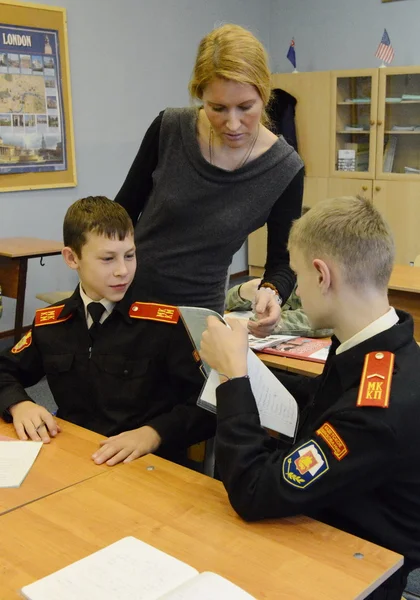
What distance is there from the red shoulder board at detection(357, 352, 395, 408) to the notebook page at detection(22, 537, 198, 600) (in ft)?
1.27

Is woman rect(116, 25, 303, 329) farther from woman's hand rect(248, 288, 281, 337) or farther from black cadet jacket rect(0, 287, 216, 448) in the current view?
black cadet jacket rect(0, 287, 216, 448)

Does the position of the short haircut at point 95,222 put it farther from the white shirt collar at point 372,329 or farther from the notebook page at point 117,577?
the notebook page at point 117,577

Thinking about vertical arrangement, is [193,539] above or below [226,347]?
below

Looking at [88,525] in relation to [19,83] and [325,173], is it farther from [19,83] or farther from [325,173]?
[325,173]

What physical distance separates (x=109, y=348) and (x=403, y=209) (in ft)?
14.9

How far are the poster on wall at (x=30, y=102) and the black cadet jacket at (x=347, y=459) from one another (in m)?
3.75

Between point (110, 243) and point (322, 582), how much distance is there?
102cm

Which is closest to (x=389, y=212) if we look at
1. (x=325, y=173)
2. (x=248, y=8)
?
(x=325, y=173)

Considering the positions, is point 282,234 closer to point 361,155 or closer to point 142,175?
point 142,175

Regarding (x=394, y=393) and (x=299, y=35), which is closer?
(x=394, y=393)

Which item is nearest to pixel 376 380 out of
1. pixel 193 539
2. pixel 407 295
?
pixel 193 539

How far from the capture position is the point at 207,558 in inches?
39.7

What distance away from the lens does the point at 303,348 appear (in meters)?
2.33

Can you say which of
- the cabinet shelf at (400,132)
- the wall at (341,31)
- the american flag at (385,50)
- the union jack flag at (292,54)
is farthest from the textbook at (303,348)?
the union jack flag at (292,54)
